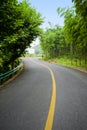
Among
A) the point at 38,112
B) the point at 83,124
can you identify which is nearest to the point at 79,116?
the point at 83,124

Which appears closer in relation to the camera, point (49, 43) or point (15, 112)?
point (15, 112)

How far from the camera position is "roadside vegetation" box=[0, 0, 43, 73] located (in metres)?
15.1

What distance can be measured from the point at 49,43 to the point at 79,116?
223 feet

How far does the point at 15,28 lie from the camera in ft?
55.5

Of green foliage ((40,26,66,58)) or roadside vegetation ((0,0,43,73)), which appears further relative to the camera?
green foliage ((40,26,66,58))

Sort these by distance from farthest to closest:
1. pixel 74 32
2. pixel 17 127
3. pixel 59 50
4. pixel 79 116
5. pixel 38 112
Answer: pixel 59 50
pixel 74 32
pixel 38 112
pixel 79 116
pixel 17 127

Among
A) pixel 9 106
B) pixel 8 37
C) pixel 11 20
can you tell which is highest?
pixel 11 20

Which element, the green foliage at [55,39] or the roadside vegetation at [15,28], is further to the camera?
the green foliage at [55,39]

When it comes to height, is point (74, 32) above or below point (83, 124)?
above

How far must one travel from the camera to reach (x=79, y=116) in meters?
7.06

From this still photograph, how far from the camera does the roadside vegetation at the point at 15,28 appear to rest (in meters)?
15.1

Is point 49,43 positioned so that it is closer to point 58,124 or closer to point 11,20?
point 11,20

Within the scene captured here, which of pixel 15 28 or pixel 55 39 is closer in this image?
pixel 15 28

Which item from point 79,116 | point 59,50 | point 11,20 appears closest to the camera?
point 79,116
